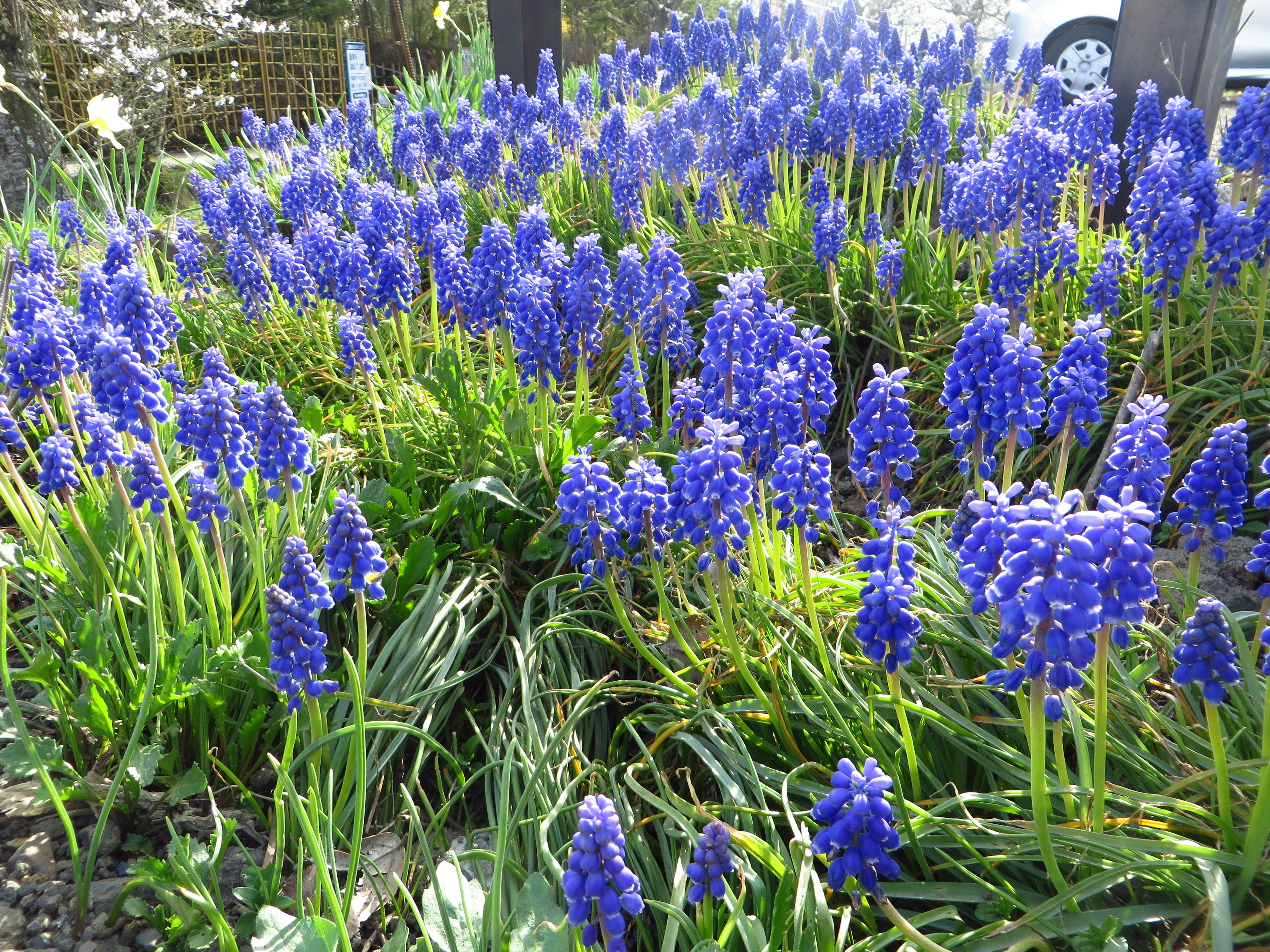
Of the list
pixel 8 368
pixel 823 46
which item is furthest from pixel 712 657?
pixel 823 46

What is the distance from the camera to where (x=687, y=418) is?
3674 millimetres

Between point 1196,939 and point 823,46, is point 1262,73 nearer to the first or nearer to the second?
point 823,46

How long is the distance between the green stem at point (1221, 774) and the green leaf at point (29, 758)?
3096mm

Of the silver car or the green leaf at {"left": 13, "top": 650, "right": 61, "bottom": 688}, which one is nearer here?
the green leaf at {"left": 13, "top": 650, "right": 61, "bottom": 688}

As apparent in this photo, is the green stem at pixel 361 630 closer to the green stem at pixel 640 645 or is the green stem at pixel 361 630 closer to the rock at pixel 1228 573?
the green stem at pixel 640 645

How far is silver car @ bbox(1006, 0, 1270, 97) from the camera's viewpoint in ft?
33.7

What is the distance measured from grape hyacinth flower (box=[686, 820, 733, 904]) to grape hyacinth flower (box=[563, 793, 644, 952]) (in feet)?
0.69

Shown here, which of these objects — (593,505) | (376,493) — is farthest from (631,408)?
(376,493)

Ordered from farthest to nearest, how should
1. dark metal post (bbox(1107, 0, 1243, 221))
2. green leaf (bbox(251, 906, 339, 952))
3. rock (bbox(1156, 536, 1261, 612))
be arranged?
dark metal post (bbox(1107, 0, 1243, 221)), rock (bbox(1156, 536, 1261, 612)), green leaf (bbox(251, 906, 339, 952))

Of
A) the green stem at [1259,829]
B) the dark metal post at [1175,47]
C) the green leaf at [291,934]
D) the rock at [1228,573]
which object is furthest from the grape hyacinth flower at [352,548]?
the dark metal post at [1175,47]

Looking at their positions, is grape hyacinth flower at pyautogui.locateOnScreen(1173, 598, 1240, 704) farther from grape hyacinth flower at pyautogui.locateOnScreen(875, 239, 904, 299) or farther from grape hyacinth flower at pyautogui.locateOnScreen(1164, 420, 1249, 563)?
grape hyacinth flower at pyautogui.locateOnScreen(875, 239, 904, 299)

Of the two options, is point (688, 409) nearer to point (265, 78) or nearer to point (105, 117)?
point (105, 117)

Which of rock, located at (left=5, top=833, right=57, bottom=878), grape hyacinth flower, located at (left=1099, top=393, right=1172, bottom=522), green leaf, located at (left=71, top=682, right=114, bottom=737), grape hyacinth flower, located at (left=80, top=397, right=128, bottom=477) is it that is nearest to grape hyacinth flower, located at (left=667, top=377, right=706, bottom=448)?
grape hyacinth flower, located at (left=1099, top=393, right=1172, bottom=522)

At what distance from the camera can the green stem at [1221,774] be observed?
2002 millimetres
